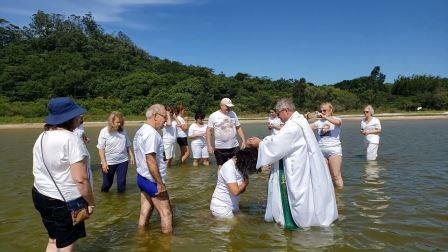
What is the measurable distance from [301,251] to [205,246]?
1350 millimetres

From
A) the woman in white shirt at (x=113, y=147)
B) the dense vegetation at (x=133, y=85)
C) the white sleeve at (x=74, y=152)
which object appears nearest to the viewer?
the white sleeve at (x=74, y=152)

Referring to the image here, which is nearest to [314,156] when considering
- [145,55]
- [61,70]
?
[61,70]

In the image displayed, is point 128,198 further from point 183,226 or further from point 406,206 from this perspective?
point 406,206

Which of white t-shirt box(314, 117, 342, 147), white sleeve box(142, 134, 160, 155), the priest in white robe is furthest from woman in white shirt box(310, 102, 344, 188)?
white sleeve box(142, 134, 160, 155)

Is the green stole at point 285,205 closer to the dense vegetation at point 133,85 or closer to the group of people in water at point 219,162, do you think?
the group of people in water at point 219,162

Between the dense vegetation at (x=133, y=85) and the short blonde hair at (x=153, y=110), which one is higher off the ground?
the dense vegetation at (x=133, y=85)

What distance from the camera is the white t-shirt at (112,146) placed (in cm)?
874

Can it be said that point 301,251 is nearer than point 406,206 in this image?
Yes

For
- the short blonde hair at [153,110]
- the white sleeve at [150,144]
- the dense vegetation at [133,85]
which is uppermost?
the dense vegetation at [133,85]

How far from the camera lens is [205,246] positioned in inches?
231

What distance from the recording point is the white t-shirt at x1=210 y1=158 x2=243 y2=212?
249 inches

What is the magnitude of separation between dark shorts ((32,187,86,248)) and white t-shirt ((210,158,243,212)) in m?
2.62

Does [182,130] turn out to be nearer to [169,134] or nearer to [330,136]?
[169,134]

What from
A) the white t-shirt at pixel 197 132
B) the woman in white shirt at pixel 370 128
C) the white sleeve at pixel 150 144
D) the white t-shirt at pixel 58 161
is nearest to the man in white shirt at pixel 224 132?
the white t-shirt at pixel 197 132
